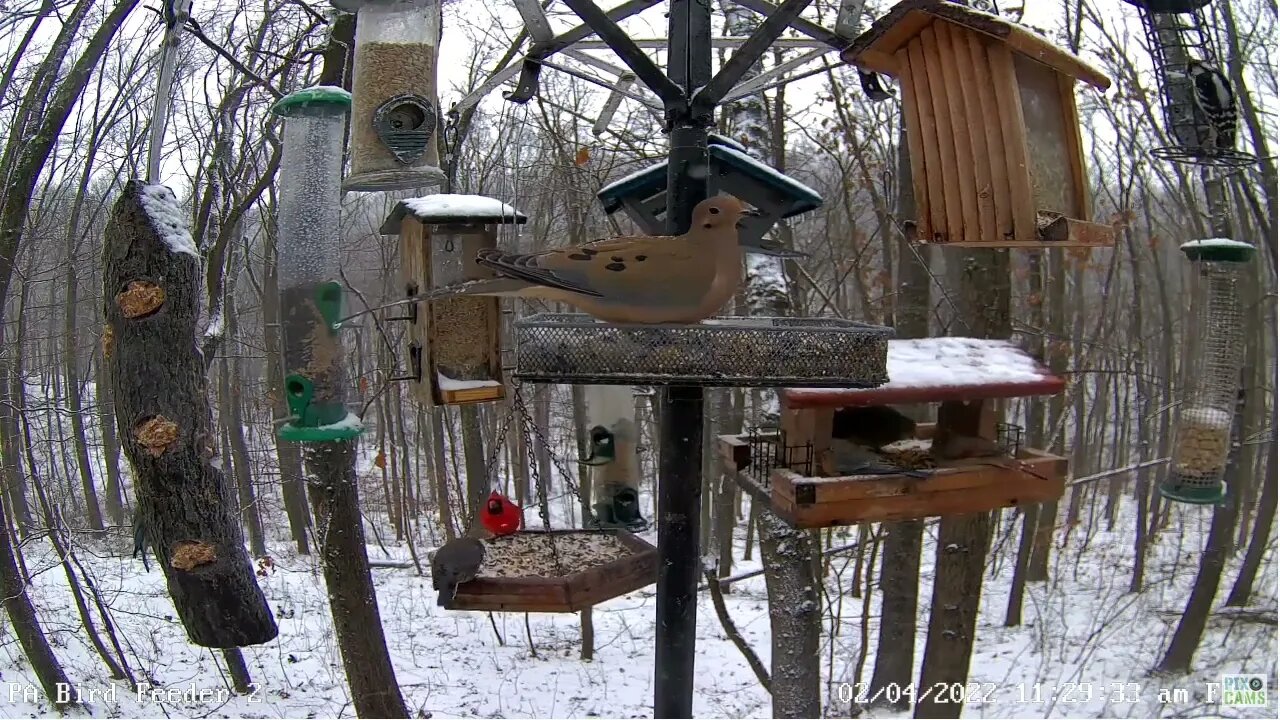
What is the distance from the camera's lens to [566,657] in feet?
28.9

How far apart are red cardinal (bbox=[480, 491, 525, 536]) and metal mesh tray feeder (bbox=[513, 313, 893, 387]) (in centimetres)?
118

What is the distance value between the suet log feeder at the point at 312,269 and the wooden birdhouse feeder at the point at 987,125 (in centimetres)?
215

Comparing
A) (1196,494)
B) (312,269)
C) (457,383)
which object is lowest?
(1196,494)

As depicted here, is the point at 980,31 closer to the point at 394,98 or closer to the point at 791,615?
the point at 394,98

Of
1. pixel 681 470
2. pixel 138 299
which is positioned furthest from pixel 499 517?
pixel 138 299

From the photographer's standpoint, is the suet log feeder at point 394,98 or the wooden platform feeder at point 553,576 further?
the suet log feeder at point 394,98

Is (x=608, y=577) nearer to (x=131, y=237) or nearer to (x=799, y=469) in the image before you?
(x=799, y=469)

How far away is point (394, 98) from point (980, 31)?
2.19 metres

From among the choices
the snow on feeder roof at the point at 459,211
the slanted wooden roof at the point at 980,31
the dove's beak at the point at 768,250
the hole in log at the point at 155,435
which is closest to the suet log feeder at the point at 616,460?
the snow on feeder roof at the point at 459,211

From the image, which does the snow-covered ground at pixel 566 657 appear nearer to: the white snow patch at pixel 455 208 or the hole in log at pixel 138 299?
the white snow patch at pixel 455 208

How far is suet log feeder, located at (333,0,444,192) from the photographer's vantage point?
323 centimetres

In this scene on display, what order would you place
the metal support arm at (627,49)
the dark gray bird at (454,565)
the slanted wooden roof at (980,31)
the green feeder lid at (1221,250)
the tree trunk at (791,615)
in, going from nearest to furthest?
the metal support arm at (627,49) → the slanted wooden roof at (980,31) → the dark gray bird at (454,565) → the green feeder lid at (1221,250) → the tree trunk at (791,615)

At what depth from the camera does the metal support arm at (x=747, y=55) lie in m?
2.15

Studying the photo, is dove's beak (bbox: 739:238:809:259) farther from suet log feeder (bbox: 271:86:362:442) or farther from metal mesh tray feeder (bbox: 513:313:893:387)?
suet log feeder (bbox: 271:86:362:442)
